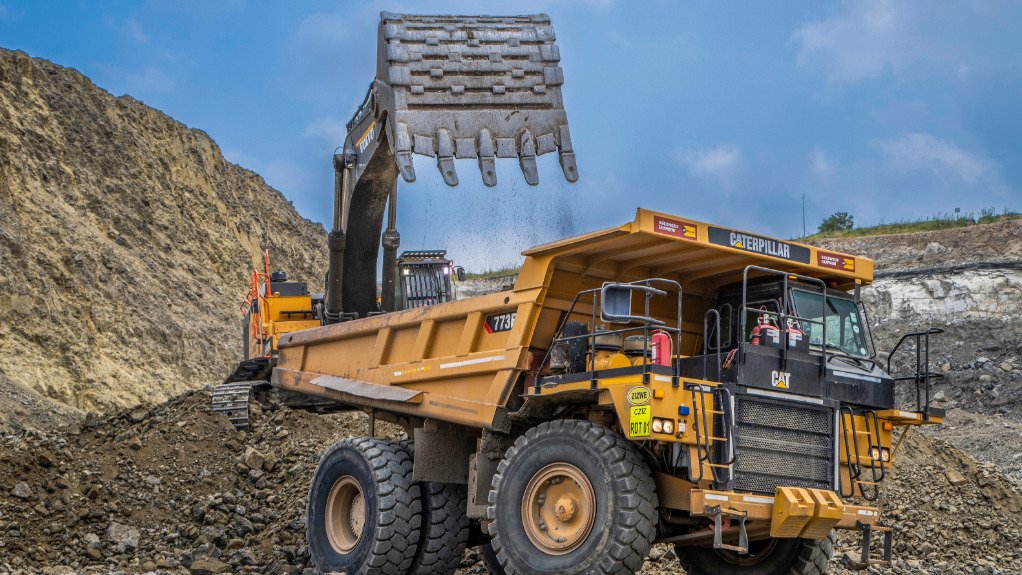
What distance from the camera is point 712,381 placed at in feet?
25.3

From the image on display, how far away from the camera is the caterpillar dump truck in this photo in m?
7.52

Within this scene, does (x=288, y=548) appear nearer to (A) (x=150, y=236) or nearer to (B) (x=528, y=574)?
(B) (x=528, y=574)

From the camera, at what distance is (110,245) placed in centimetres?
3166

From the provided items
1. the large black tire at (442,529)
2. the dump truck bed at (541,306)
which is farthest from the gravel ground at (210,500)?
the dump truck bed at (541,306)

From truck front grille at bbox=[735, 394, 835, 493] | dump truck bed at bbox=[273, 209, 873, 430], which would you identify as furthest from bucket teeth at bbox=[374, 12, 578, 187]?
truck front grille at bbox=[735, 394, 835, 493]

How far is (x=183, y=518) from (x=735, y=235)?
6.97m

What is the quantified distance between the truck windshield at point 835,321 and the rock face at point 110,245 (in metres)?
19.2

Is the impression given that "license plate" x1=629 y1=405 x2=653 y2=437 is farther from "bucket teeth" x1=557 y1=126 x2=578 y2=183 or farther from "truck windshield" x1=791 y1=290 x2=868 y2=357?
"bucket teeth" x1=557 y1=126 x2=578 y2=183

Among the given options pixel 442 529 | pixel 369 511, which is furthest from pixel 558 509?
pixel 369 511

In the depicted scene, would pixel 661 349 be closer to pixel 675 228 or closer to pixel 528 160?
pixel 675 228

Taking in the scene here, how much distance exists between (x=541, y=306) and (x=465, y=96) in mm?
3196

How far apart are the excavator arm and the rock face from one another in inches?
613

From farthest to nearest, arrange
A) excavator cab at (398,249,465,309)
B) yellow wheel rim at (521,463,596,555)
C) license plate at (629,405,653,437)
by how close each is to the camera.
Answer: excavator cab at (398,249,465,309)
yellow wheel rim at (521,463,596,555)
license plate at (629,405,653,437)

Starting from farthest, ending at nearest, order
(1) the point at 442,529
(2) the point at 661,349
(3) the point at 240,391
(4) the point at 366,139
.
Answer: (3) the point at 240,391
(4) the point at 366,139
(1) the point at 442,529
(2) the point at 661,349
